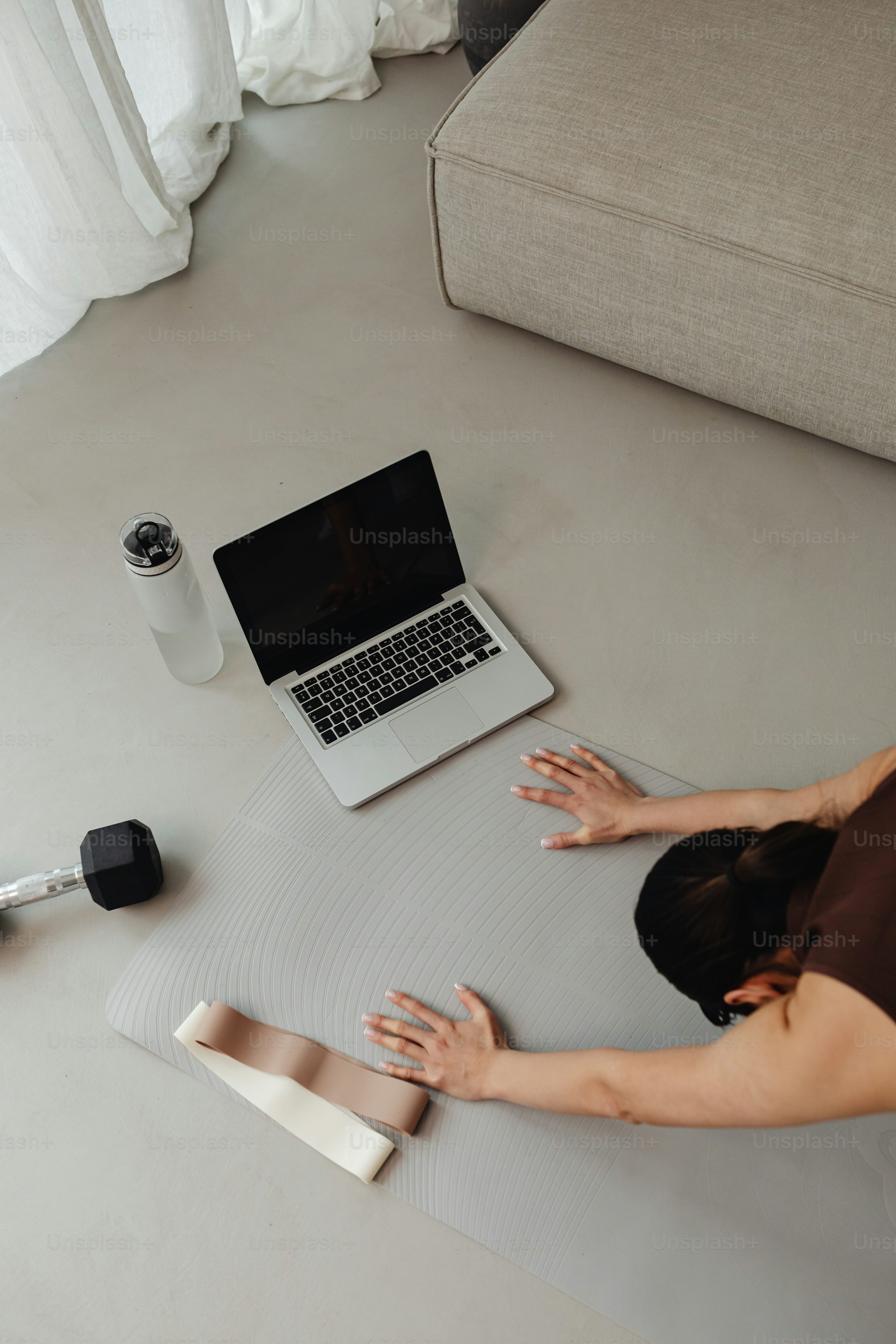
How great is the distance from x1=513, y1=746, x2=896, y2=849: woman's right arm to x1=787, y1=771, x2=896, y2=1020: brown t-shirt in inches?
6.2

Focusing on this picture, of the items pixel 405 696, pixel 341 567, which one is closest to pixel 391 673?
pixel 405 696

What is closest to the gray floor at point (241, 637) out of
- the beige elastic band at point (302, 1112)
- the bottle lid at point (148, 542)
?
the beige elastic band at point (302, 1112)

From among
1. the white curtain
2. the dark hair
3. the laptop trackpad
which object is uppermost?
the white curtain

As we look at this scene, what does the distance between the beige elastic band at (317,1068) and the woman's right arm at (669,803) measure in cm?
35

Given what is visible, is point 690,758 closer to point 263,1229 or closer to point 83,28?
point 263,1229

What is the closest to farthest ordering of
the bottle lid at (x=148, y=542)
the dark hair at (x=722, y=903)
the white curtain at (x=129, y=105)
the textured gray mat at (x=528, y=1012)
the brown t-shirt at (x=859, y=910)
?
1. the brown t-shirt at (x=859, y=910)
2. the dark hair at (x=722, y=903)
3. the textured gray mat at (x=528, y=1012)
4. the bottle lid at (x=148, y=542)
5. the white curtain at (x=129, y=105)

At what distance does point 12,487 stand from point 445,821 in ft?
3.10

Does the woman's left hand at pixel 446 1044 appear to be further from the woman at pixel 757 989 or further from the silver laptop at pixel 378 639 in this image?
the silver laptop at pixel 378 639

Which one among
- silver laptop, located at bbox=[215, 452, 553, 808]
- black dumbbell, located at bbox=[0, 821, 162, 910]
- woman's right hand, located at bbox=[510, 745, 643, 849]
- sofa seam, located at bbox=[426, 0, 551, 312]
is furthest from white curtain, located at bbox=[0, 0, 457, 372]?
woman's right hand, located at bbox=[510, 745, 643, 849]

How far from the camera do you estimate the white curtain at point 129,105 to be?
5.38 feet

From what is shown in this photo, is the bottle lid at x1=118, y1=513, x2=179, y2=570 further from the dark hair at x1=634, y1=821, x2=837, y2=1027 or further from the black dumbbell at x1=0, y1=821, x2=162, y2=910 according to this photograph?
the dark hair at x1=634, y1=821, x2=837, y2=1027

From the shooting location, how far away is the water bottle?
124 centimetres

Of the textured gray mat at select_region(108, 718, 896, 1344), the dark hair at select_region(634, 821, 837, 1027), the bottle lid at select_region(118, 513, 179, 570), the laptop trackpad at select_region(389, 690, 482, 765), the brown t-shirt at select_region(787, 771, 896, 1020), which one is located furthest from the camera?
the laptop trackpad at select_region(389, 690, 482, 765)

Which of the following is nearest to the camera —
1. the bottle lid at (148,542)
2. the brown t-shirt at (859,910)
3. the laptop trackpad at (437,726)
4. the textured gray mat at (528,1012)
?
the brown t-shirt at (859,910)
